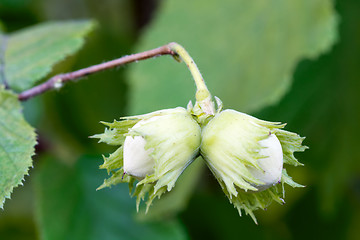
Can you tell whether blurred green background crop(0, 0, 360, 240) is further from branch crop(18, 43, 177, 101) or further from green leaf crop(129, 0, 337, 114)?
branch crop(18, 43, 177, 101)

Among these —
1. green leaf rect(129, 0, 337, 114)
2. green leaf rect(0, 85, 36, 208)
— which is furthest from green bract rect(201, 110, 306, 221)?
green leaf rect(129, 0, 337, 114)

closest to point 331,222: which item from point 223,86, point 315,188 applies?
point 315,188

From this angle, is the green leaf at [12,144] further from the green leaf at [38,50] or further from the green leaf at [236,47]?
the green leaf at [236,47]

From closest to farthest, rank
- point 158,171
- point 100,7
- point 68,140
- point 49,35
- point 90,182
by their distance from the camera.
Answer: point 158,171, point 49,35, point 90,182, point 68,140, point 100,7

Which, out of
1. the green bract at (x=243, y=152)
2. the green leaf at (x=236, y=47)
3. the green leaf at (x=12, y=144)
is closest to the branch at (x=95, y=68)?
the green leaf at (x=12, y=144)

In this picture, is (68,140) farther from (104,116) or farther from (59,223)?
(59,223)

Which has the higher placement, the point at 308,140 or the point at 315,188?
the point at 308,140

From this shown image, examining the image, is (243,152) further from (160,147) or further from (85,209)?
(85,209)
